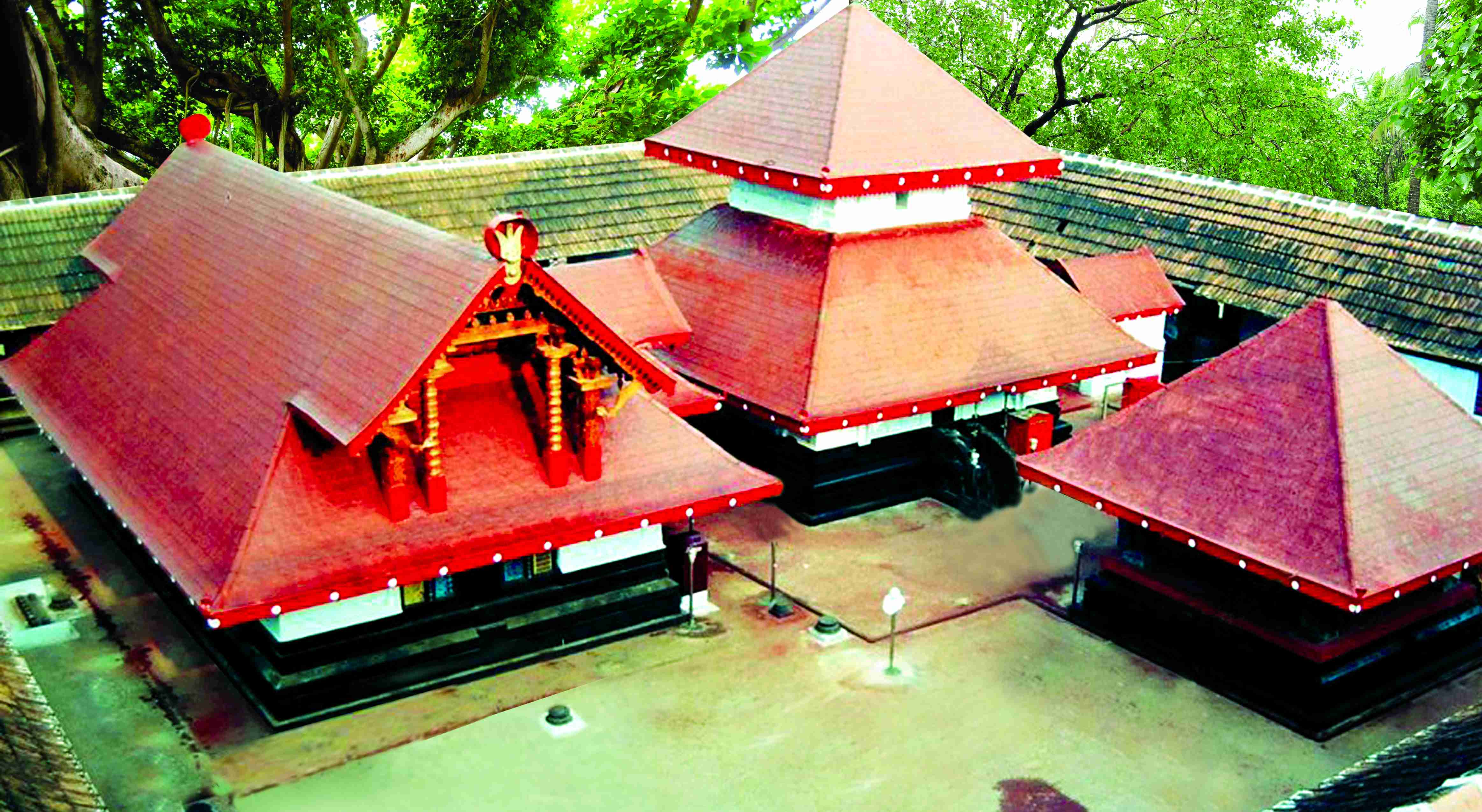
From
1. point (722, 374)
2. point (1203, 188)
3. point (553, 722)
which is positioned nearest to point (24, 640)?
point (553, 722)

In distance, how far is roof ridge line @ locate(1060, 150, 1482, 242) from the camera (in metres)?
23.1

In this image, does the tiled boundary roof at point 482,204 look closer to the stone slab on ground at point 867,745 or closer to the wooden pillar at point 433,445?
the wooden pillar at point 433,445

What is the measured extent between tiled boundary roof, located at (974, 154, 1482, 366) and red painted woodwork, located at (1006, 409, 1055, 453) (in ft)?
15.6

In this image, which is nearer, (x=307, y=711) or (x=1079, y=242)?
(x=307, y=711)

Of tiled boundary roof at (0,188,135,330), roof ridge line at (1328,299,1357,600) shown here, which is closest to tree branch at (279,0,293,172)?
tiled boundary roof at (0,188,135,330)

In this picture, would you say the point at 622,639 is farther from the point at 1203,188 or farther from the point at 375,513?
the point at 1203,188

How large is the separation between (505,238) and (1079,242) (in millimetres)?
15520

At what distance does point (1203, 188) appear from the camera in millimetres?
26500

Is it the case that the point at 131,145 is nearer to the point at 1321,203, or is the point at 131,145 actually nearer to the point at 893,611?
the point at 893,611

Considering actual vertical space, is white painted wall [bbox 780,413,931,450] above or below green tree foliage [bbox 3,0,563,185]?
below

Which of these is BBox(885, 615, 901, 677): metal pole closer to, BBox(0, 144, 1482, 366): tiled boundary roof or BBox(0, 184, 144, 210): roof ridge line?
BBox(0, 144, 1482, 366): tiled boundary roof

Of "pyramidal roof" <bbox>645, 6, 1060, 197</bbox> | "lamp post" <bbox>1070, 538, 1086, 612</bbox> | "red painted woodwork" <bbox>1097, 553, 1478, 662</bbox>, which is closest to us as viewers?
"red painted woodwork" <bbox>1097, 553, 1478, 662</bbox>

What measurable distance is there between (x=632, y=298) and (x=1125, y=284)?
8.78 m

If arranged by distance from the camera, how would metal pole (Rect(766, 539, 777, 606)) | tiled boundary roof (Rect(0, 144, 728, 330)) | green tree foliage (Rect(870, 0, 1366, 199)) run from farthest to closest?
green tree foliage (Rect(870, 0, 1366, 199)) → tiled boundary roof (Rect(0, 144, 728, 330)) → metal pole (Rect(766, 539, 777, 606))
